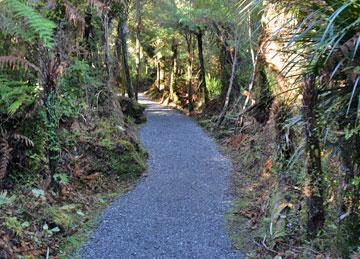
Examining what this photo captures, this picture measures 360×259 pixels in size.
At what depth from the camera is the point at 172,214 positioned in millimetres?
5840

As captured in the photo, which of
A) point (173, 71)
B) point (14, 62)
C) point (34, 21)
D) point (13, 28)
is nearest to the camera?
point (34, 21)

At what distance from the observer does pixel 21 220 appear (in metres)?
4.36

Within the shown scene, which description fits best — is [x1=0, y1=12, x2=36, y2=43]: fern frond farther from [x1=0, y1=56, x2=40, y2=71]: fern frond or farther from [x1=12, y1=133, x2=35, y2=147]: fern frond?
[x1=12, y1=133, x2=35, y2=147]: fern frond

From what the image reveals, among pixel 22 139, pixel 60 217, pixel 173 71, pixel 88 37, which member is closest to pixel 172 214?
pixel 60 217

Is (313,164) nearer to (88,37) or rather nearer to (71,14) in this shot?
(71,14)

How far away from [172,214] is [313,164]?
8.91ft

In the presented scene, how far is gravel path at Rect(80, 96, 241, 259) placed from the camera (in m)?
4.59

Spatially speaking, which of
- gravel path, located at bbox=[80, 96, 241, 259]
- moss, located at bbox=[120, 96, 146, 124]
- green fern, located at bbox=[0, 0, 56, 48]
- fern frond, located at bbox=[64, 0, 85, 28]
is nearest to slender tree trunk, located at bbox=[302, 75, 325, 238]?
gravel path, located at bbox=[80, 96, 241, 259]

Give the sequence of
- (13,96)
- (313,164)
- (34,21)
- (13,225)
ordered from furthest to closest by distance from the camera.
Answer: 1. (13,96)
2. (34,21)
3. (13,225)
4. (313,164)

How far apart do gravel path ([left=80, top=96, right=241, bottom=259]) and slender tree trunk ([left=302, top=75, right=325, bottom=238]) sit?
1.13m

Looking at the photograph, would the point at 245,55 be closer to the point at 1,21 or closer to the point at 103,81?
the point at 103,81

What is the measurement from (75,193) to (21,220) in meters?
1.70

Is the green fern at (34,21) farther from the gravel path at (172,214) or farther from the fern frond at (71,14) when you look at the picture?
the gravel path at (172,214)

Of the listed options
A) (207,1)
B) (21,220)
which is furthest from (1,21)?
(207,1)
